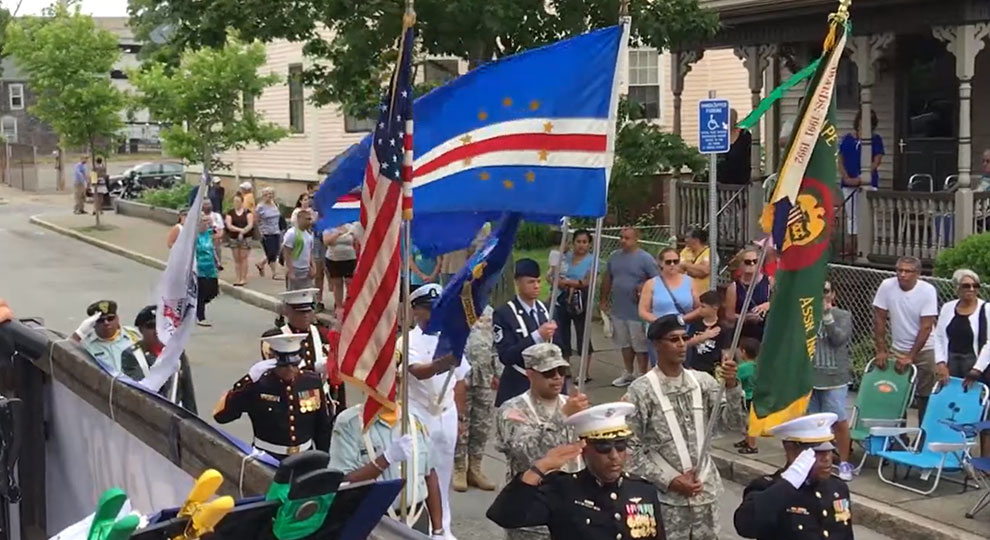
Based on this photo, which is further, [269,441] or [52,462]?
[269,441]

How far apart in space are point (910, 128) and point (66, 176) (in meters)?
43.1

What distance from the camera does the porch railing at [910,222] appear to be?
16406 millimetres

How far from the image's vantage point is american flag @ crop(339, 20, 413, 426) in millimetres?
5918

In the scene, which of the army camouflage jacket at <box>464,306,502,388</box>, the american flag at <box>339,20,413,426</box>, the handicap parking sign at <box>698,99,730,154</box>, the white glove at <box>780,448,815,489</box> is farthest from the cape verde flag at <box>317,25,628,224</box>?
the handicap parking sign at <box>698,99,730,154</box>

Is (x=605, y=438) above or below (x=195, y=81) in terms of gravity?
below

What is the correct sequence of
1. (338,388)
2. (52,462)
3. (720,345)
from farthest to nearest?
(720,345), (338,388), (52,462)

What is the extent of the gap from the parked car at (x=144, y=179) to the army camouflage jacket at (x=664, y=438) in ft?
130

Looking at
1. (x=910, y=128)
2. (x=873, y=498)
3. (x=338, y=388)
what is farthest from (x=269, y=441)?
(x=910, y=128)

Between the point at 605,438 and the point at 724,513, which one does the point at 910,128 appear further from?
the point at 605,438

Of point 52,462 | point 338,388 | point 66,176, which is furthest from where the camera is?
point 66,176

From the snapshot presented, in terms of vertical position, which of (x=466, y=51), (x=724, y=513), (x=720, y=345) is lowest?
(x=724, y=513)

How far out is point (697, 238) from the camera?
47.1 feet

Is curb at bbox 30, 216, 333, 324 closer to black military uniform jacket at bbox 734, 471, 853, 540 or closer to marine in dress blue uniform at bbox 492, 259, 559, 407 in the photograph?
marine in dress blue uniform at bbox 492, 259, 559, 407

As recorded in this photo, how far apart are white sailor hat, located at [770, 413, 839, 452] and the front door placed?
48.7 feet
